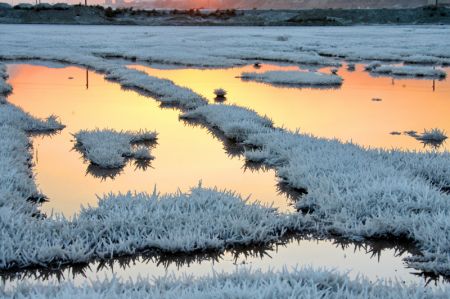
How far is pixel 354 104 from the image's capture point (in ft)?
50.6

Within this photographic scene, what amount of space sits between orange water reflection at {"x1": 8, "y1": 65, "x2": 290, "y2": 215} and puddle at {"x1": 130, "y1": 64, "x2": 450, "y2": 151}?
2.35 meters

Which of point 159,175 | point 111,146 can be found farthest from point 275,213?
point 111,146

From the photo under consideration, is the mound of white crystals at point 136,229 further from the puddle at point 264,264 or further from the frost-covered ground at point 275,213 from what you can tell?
the puddle at point 264,264

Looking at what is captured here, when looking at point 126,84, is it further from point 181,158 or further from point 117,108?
point 181,158

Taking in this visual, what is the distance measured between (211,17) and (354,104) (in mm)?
96974

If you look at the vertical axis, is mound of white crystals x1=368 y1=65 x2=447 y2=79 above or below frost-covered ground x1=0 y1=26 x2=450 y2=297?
above

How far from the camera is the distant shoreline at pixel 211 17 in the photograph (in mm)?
99688

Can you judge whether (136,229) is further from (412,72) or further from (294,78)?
(412,72)

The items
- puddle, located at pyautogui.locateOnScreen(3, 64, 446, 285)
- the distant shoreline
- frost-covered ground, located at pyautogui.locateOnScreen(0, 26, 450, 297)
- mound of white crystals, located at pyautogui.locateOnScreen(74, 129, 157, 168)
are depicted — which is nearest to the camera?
puddle, located at pyautogui.locateOnScreen(3, 64, 446, 285)

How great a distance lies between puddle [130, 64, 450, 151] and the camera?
38.5 feet

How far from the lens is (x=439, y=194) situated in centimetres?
673

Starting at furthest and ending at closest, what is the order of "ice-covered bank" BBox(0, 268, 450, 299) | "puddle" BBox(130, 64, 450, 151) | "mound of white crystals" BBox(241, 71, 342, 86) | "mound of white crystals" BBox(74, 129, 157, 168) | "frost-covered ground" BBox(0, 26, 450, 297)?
1. "mound of white crystals" BBox(241, 71, 342, 86)
2. "puddle" BBox(130, 64, 450, 151)
3. "mound of white crystals" BBox(74, 129, 157, 168)
4. "frost-covered ground" BBox(0, 26, 450, 297)
5. "ice-covered bank" BBox(0, 268, 450, 299)

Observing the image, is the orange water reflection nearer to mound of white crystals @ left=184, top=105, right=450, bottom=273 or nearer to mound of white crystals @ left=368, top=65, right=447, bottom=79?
mound of white crystals @ left=184, top=105, right=450, bottom=273

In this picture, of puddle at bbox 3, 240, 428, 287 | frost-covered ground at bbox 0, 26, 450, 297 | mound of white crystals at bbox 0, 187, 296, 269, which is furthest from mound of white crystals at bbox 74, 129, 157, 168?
puddle at bbox 3, 240, 428, 287
